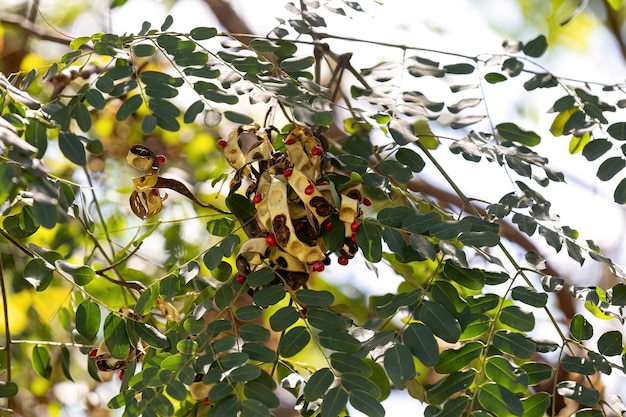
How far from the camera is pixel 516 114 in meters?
1.91


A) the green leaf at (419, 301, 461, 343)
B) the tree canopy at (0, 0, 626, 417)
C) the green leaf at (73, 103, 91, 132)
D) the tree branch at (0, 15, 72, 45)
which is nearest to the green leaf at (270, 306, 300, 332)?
the tree canopy at (0, 0, 626, 417)

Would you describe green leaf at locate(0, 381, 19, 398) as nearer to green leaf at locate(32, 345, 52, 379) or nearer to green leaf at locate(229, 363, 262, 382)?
green leaf at locate(32, 345, 52, 379)

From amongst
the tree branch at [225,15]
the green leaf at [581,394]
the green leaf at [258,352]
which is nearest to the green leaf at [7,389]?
the green leaf at [258,352]

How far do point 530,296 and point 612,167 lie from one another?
6.0 inches

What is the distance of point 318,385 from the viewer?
0.60 metres

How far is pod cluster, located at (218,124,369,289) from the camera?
2.10 ft

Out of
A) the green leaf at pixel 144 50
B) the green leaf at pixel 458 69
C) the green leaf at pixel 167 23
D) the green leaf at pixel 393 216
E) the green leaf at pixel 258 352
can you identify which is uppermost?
the green leaf at pixel 458 69

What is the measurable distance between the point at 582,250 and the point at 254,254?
315mm

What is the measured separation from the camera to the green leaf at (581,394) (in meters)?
0.64

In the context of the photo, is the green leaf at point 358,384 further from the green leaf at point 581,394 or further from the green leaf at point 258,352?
the green leaf at point 581,394

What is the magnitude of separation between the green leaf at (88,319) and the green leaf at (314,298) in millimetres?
195

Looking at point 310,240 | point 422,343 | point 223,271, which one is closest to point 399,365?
point 422,343

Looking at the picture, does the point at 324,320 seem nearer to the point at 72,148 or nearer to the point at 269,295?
the point at 269,295

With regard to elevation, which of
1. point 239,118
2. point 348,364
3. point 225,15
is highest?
point 225,15
